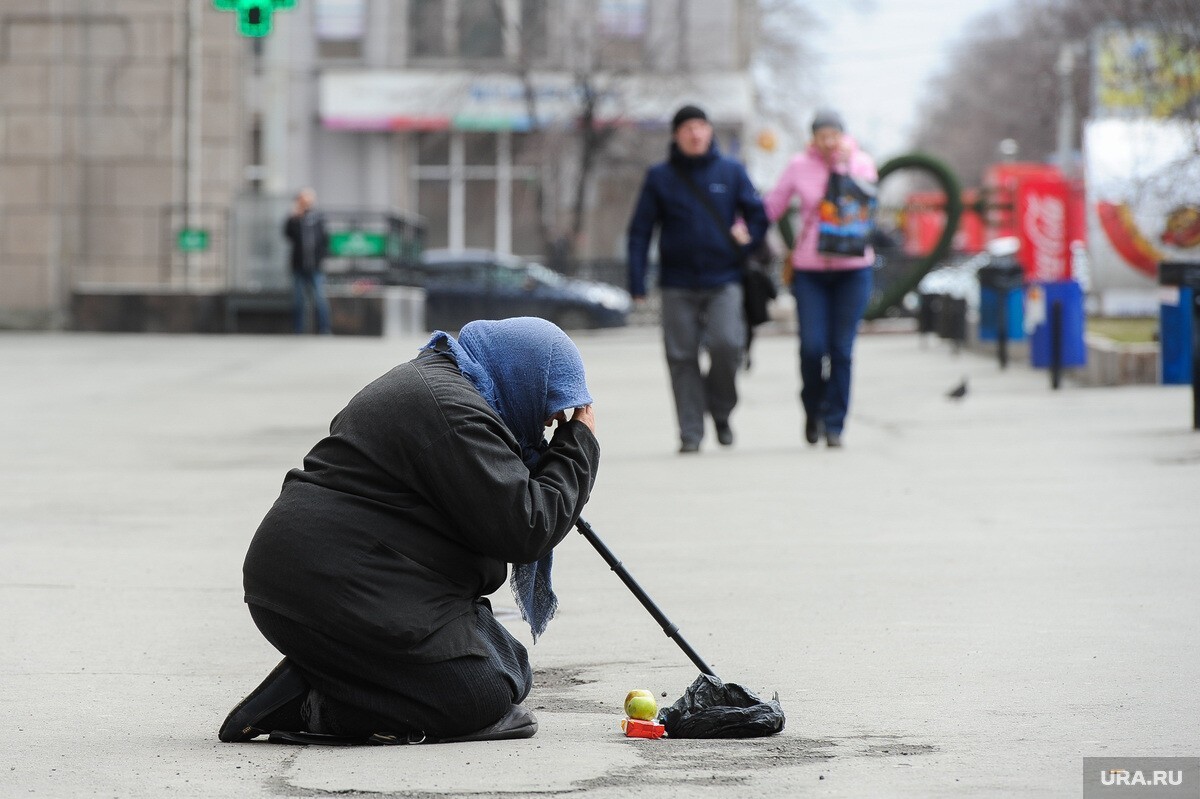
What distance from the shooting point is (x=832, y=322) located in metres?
10.2

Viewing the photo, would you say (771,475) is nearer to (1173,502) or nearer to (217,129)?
(1173,502)

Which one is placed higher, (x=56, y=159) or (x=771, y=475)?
(x=56, y=159)

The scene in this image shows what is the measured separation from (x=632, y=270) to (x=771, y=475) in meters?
1.63

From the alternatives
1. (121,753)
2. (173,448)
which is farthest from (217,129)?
(121,753)

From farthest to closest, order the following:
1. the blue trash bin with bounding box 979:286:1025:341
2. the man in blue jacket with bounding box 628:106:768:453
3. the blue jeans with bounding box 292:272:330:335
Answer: the blue jeans with bounding box 292:272:330:335 → the blue trash bin with bounding box 979:286:1025:341 → the man in blue jacket with bounding box 628:106:768:453

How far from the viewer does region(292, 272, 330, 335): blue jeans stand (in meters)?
23.8

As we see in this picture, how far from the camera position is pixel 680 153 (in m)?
10.2

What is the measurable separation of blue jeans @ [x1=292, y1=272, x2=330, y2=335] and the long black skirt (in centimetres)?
2003

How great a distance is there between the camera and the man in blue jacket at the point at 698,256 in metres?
10.1

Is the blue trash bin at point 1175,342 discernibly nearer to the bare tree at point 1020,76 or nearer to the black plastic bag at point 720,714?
the bare tree at point 1020,76

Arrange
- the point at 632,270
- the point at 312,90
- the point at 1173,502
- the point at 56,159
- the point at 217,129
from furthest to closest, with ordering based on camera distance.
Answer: the point at 312,90
the point at 217,129
the point at 56,159
the point at 632,270
the point at 1173,502

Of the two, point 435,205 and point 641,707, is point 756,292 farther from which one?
→ point 435,205

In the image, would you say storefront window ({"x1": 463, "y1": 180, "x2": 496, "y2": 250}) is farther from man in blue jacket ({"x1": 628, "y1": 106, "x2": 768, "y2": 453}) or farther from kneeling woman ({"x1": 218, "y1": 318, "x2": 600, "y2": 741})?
kneeling woman ({"x1": 218, "y1": 318, "x2": 600, "y2": 741})

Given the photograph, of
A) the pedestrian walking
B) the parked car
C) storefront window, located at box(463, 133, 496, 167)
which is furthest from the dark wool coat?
storefront window, located at box(463, 133, 496, 167)
